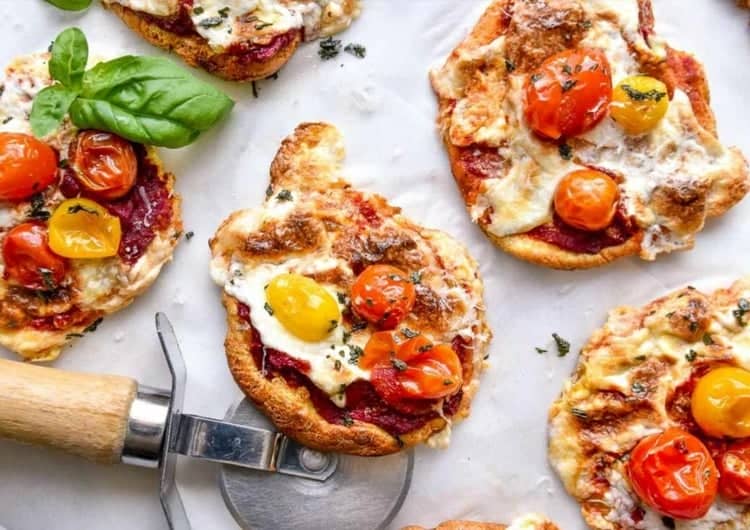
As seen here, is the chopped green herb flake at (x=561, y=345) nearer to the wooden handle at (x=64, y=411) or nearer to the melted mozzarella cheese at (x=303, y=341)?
the melted mozzarella cheese at (x=303, y=341)

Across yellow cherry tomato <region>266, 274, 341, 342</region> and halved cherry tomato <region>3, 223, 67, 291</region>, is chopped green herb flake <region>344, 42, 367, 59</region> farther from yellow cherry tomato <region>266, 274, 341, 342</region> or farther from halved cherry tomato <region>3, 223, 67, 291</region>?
halved cherry tomato <region>3, 223, 67, 291</region>

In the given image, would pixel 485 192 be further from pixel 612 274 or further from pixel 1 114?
pixel 1 114

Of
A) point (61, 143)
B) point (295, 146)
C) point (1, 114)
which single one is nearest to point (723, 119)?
point (295, 146)

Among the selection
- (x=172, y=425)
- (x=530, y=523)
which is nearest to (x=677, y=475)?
(x=530, y=523)

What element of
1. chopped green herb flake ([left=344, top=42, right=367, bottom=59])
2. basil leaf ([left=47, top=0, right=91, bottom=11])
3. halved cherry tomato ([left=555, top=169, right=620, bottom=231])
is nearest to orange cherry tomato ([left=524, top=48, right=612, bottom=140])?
halved cherry tomato ([left=555, top=169, right=620, bottom=231])

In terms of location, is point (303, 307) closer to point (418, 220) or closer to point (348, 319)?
point (348, 319)

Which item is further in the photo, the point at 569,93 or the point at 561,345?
the point at 561,345

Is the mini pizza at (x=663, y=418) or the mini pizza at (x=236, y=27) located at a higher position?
the mini pizza at (x=236, y=27)

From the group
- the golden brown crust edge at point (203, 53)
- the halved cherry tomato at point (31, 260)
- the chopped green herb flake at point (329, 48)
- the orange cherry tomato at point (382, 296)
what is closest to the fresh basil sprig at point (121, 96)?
the golden brown crust edge at point (203, 53)
